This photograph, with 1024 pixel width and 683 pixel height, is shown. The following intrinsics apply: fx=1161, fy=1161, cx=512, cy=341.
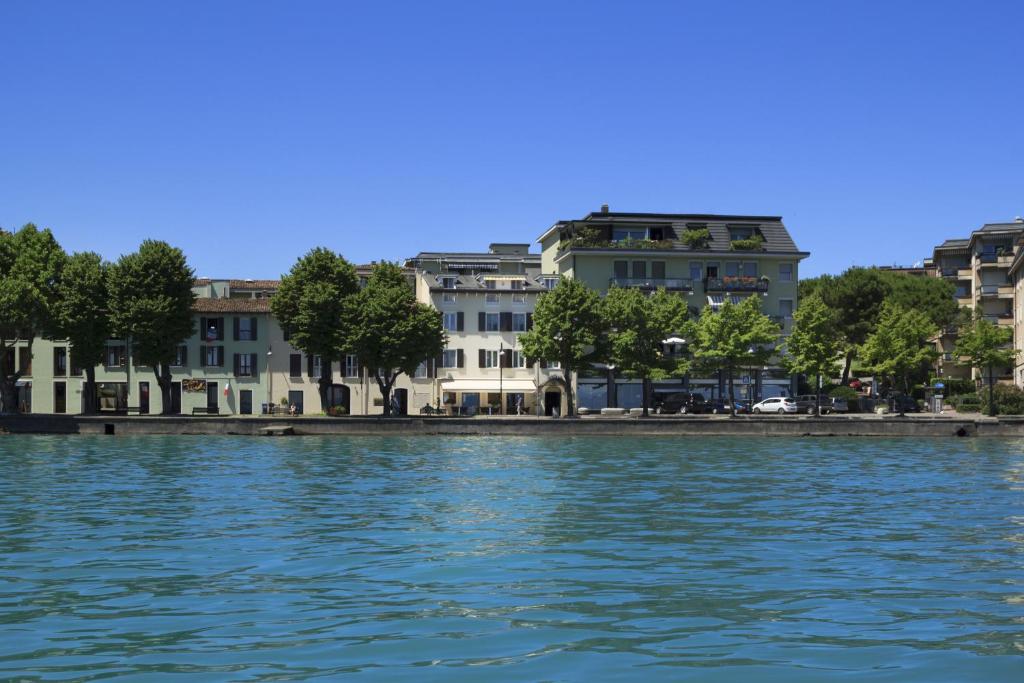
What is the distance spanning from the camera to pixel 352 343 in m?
85.6

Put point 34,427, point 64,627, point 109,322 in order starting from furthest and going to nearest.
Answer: point 109,322 → point 34,427 → point 64,627

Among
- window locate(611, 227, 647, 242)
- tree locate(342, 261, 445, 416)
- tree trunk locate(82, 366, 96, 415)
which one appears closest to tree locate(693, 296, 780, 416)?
window locate(611, 227, 647, 242)

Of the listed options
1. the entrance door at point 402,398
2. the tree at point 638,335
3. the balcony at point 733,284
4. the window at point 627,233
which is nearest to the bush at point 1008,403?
the balcony at point 733,284

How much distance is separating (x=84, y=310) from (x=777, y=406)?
5270 cm

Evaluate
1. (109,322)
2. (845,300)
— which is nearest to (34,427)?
(109,322)

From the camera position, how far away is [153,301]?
85.2 m

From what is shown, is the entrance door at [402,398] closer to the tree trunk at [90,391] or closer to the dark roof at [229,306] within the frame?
the dark roof at [229,306]

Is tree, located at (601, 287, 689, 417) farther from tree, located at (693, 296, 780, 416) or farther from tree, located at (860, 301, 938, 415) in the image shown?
tree, located at (860, 301, 938, 415)

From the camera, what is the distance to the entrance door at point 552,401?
321 ft

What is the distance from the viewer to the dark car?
92062mm

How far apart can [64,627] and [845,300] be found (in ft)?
344

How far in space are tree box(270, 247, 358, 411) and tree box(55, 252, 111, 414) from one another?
12573 mm

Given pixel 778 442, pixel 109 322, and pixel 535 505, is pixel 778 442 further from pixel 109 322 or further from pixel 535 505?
pixel 109 322

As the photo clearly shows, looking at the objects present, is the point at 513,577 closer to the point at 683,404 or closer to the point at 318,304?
the point at 318,304
